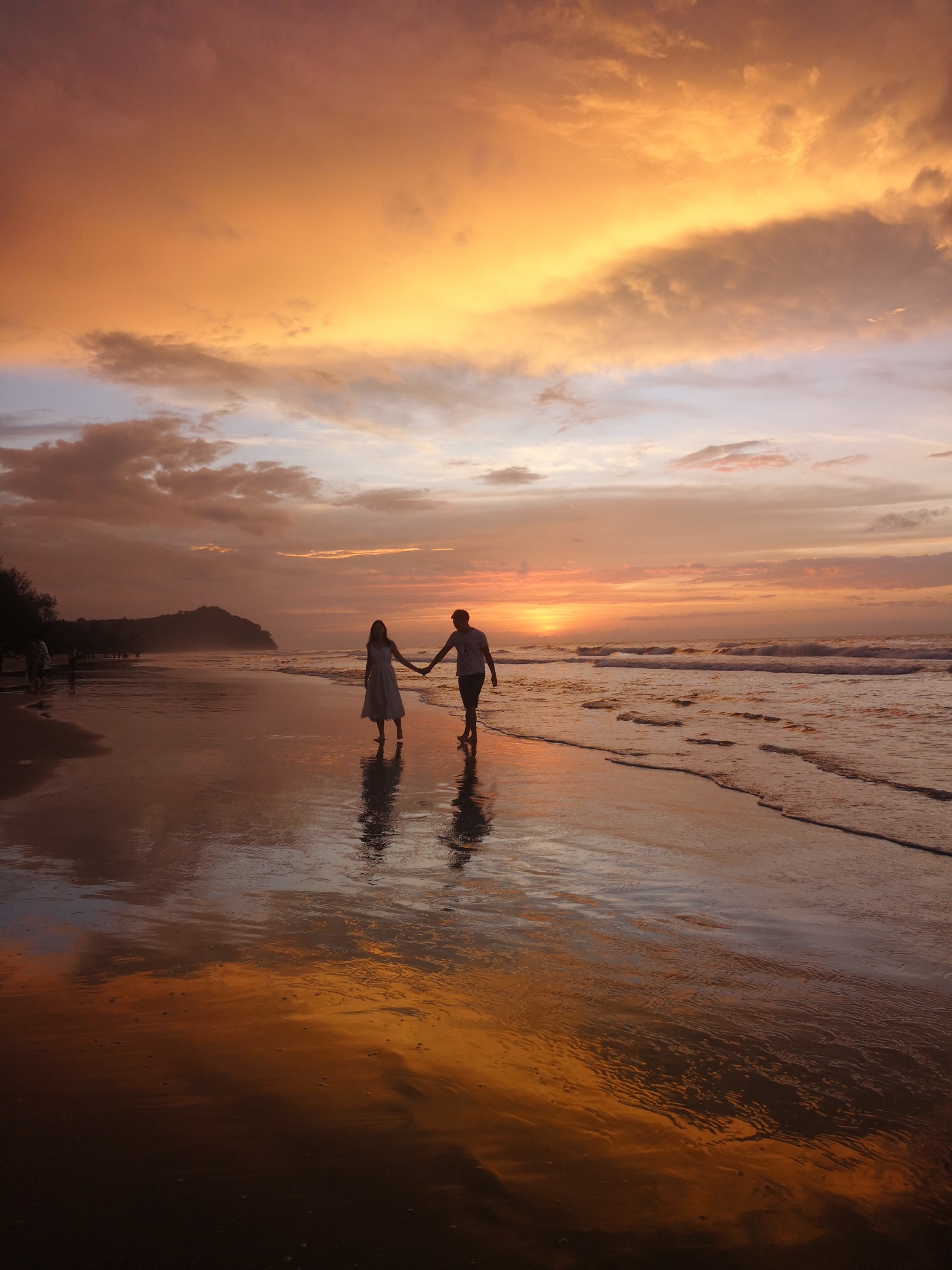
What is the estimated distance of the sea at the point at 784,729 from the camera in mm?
8141

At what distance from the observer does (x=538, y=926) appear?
4527mm

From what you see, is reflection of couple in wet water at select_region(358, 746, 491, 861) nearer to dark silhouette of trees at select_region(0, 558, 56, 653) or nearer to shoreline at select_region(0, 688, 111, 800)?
Answer: shoreline at select_region(0, 688, 111, 800)

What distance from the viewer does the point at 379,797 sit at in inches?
338

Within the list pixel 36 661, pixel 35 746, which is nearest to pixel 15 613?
pixel 36 661

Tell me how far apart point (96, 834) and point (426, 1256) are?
557 centimetres

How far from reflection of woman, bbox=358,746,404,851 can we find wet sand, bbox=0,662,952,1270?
0.57ft

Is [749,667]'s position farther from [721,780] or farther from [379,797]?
[379,797]

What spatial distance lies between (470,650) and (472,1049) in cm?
1068

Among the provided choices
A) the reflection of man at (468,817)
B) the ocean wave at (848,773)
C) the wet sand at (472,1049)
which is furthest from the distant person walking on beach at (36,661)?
the ocean wave at (848,773)

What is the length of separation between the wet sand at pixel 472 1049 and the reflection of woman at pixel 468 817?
0.29 ft

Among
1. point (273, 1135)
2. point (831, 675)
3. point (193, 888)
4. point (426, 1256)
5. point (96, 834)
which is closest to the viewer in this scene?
point (426, 1256)

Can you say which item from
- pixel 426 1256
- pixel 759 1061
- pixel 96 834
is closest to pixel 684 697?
pixel 96 834

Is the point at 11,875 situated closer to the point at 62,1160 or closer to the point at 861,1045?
the point at 62,1160

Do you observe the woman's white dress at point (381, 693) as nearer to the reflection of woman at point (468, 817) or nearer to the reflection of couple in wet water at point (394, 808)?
the reflection of couple in wet water at point (394, 808)
